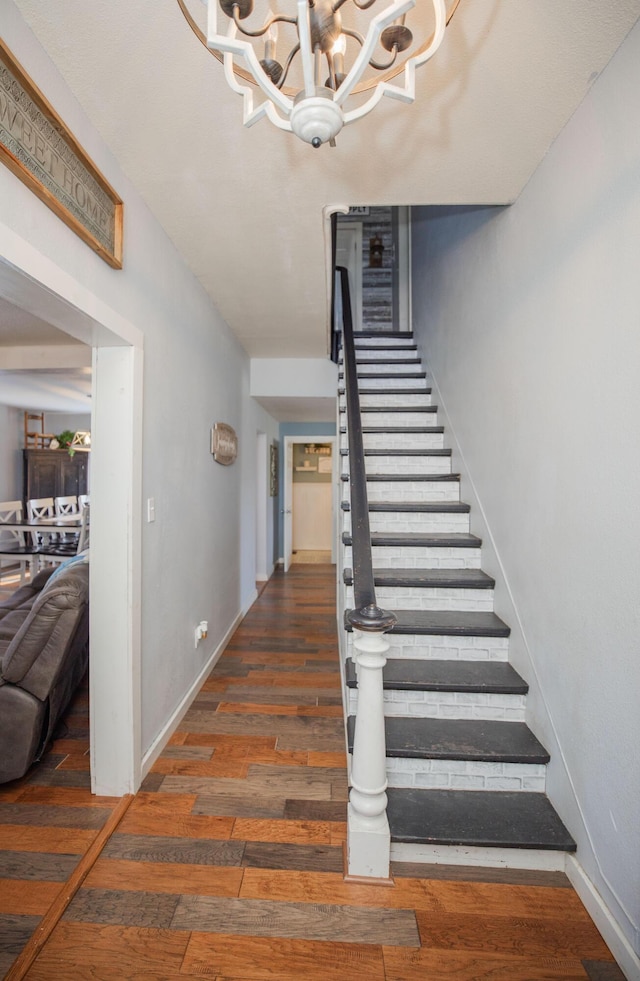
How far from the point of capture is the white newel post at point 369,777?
4.59ft

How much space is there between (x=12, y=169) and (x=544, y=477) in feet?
6.13

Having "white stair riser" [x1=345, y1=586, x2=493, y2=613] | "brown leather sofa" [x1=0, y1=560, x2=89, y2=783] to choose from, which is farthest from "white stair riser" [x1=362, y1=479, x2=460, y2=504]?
"brown leather sofa" [x1=0, y1=560, x2=89, y2=783]

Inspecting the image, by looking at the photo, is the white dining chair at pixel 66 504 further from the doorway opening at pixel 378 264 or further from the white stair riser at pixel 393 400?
the white stair riser at pixel 393 400

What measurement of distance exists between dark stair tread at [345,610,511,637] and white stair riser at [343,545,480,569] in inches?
13.2

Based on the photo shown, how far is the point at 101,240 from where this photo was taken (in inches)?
57.8

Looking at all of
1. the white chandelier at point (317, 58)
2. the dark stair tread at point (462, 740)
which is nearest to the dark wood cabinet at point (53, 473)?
the dark stair tread at point (462, 740)

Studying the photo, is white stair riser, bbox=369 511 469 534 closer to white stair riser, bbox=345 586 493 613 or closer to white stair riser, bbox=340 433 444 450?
white stair riser, bbox=345 586 493 613

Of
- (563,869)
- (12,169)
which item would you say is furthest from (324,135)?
(563,869)

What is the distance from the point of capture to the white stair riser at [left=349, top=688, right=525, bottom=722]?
1807 mm

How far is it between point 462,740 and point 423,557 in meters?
0.96

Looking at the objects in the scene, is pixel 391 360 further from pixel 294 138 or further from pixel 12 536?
pixel 12 536

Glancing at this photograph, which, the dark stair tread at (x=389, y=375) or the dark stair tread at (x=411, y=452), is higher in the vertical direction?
the dark stair tread at (x=389, y=375)

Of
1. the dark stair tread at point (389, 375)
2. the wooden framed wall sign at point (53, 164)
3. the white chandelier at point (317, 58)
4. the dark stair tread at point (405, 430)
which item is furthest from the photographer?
the dark stair tread at point (389, 375)

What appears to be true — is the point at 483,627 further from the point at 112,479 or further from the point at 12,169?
the point at 12,169
